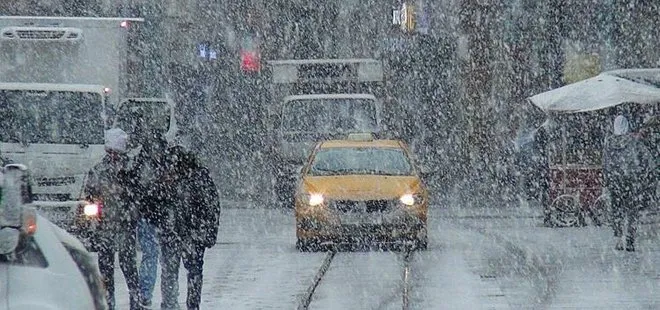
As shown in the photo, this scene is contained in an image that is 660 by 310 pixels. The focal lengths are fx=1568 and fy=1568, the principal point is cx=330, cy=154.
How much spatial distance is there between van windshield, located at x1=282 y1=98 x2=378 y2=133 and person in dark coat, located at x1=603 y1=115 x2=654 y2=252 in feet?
25.7

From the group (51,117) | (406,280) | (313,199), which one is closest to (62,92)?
(51,117)

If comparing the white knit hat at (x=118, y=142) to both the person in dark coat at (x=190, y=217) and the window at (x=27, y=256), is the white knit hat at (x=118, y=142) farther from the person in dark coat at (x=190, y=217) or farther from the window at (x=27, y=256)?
the window at (x=27, y=256)

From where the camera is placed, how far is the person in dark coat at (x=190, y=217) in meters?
10.8

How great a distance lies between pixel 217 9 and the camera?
40406mm

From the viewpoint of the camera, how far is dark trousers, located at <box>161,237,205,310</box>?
436 inches

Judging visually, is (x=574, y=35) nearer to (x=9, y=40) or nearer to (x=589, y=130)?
(x=589, y=130)

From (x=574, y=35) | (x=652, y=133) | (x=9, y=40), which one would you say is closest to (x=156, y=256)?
(x=9, y=40)

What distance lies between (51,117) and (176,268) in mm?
6919

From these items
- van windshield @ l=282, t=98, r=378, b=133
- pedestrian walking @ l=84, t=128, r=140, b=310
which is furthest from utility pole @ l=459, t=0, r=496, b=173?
pedestrian walking @ l=84, t=128, r=140, b=310

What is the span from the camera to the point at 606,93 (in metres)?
21.6

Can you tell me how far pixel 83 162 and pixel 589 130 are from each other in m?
8.36

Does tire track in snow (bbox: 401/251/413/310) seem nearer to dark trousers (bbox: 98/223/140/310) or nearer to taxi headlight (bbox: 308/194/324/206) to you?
taxi headlight (bbox: 308/194/324/206)

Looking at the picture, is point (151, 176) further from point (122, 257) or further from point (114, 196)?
point (122, 257)

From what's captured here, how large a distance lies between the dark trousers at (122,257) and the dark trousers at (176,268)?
276mm
